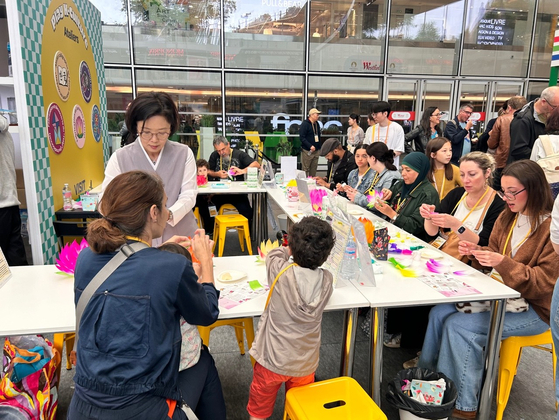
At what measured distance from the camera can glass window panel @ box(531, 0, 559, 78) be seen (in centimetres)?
959

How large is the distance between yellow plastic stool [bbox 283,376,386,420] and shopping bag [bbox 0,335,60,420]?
1087mm

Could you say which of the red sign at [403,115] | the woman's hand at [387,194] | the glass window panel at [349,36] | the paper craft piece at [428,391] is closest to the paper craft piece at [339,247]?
the paper craft piece at [428,391]

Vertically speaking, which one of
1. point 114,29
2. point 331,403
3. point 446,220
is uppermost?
point 114,29

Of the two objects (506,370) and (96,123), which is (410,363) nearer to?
(506,370)

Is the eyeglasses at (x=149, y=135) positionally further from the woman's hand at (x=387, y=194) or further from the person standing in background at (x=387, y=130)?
the person standing in background at (x=387, y=130)

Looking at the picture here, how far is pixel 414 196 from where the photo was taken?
2924 millimetres

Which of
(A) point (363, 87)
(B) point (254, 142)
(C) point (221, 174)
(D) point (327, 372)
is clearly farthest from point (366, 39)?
(D) point (327, 372)

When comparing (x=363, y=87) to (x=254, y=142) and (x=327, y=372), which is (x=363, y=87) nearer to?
(x=254, y=142)

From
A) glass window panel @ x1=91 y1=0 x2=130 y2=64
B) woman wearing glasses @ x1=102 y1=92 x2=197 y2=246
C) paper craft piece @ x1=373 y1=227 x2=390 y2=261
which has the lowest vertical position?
paper craft piece @ x1=373 y1=227 x2=390 y2=261

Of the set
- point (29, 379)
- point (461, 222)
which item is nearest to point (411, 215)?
point (461, 222)

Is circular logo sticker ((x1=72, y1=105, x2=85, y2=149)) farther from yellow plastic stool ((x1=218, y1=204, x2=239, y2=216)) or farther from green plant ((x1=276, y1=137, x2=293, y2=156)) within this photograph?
green plant ((x1=276, y1=137, x2=293, y2=156))

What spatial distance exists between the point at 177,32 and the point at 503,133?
645 centimetres

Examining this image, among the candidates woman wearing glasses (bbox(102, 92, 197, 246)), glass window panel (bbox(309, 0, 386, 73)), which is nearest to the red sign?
glass window panel (bbox(309, 0, 386, 73))

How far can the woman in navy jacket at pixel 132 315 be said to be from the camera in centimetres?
115
